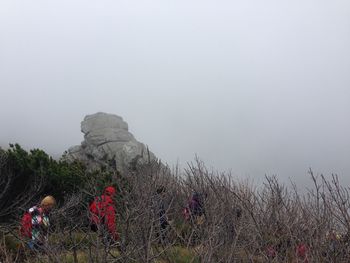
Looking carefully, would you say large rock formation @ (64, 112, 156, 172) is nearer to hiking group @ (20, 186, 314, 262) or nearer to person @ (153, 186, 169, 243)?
hiking group @ (20, 186, 314, 262)

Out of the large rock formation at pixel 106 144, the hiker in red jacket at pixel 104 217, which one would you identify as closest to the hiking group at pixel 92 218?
the hiker in red jacket at pixel 104 217

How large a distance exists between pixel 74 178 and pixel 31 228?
8.91 meters

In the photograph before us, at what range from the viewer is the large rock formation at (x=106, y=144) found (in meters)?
28.7

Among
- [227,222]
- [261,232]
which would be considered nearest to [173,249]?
[227,222]

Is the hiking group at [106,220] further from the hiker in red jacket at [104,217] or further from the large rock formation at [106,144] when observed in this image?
the large rock formation at [106,144]

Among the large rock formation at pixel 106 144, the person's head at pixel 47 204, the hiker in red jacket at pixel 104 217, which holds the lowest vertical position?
the hiker in red jacket at pixel 104 217

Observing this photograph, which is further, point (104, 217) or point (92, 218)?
point (104, 217)

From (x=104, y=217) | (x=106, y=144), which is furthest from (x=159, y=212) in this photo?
(x=106, y=144)

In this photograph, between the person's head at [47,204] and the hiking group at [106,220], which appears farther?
the person's head at [47,204]

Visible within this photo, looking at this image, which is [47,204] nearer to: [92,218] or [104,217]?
[104,217]

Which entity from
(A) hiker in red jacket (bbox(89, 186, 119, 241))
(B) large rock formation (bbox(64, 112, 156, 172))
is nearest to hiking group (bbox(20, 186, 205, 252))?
(A) hiker in red jacket (bbox(89, 186, 119, 241))

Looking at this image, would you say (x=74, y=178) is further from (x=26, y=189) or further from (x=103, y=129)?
(x=103, y=129)

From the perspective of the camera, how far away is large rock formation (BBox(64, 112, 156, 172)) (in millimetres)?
28656

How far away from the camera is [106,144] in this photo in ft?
107
